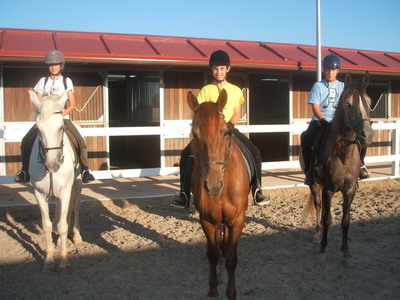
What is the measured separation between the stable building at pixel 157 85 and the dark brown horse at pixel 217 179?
4351mm

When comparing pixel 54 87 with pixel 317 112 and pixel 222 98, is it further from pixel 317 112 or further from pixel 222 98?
pixel 317 112

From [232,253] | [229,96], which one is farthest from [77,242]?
[229,96]

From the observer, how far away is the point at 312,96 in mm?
5316

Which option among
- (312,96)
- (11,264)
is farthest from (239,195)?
(11,264)

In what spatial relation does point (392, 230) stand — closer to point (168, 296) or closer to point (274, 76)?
point (168, 296)

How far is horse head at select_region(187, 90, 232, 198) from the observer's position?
3.00 metres

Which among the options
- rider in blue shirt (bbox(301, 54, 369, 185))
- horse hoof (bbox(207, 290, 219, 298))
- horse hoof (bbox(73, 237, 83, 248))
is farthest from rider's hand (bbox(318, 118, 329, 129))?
horse hoof (bbox(73, 237, 83, 248))

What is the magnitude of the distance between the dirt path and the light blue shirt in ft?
6.13

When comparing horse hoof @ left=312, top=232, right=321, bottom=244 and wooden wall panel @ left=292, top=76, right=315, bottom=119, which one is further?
wooden wall panel @ left=292, top=76, right=315, bottom=119

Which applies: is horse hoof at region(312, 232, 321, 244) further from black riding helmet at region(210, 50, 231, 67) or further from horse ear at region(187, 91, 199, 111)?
horse ear at region(187, 91, 199, 111)

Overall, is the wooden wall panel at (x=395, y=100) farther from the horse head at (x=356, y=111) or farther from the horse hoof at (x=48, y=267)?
the horse hoof at (x=48, y=267)

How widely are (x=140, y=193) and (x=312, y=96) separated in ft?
13.6

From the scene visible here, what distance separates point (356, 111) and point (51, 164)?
11.1 ft

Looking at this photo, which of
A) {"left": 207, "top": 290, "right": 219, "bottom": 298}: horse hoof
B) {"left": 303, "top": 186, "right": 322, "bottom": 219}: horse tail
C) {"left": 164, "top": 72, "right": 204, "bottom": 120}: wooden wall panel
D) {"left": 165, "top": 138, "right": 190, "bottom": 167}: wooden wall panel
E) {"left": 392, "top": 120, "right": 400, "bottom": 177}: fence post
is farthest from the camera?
{"left": 165, "top": 138, "right": 190, "bottom": 167}: wooden wall panel
